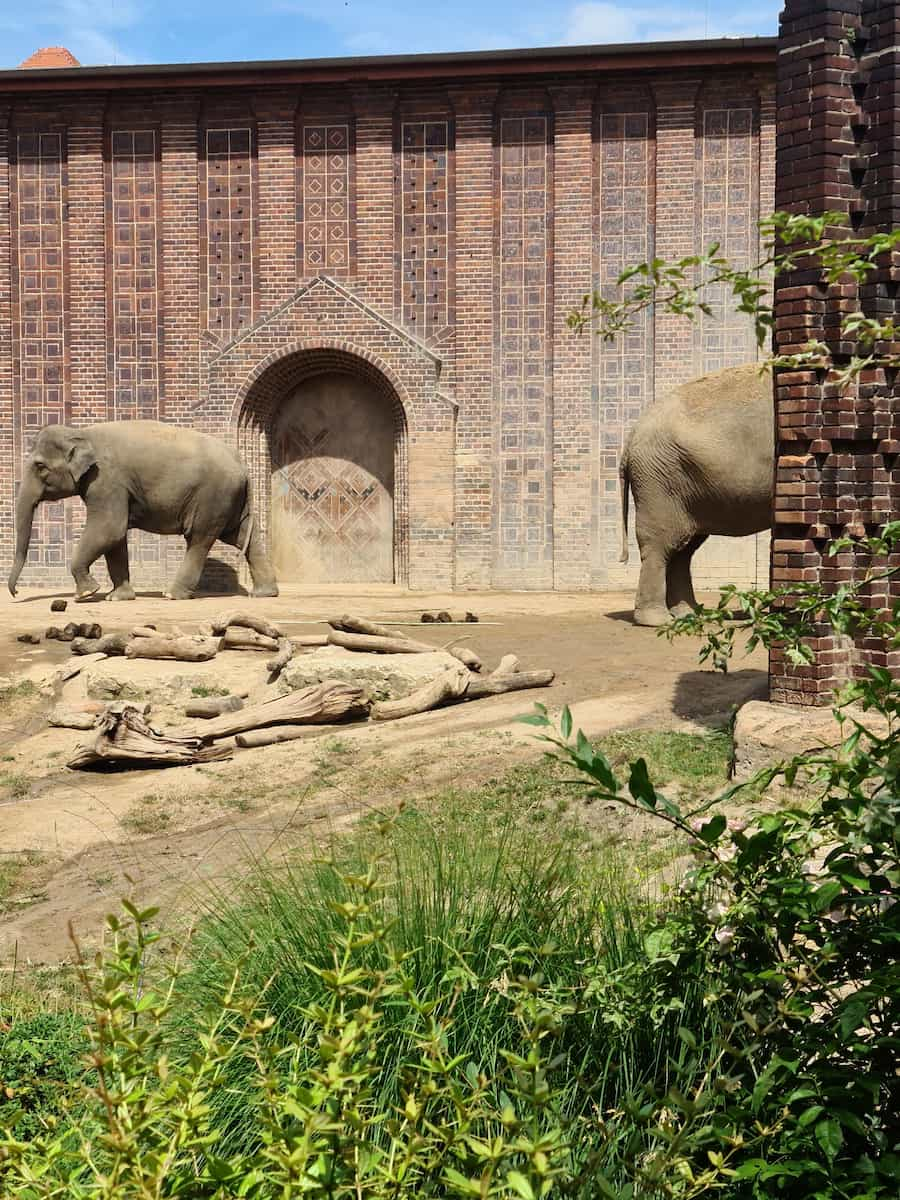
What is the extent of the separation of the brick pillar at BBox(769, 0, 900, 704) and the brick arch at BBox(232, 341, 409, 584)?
13.6 m

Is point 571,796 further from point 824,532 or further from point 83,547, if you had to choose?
point 83,547

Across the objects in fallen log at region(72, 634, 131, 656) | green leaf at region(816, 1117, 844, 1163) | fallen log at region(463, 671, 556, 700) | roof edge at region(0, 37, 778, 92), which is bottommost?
fallen log at region(463, 671, 556, 700)

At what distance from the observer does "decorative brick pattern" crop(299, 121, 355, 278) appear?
826 inches

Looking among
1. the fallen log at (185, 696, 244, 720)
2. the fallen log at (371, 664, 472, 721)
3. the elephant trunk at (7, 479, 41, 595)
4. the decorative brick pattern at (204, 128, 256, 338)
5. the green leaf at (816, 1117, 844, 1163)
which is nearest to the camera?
the green leaf at (816, 1117, 844, 1163)

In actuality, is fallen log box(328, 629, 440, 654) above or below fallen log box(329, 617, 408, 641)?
below

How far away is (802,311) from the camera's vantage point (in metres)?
7.02

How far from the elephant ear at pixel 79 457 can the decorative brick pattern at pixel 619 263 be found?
299 inches

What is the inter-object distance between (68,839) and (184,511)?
11.1 meters

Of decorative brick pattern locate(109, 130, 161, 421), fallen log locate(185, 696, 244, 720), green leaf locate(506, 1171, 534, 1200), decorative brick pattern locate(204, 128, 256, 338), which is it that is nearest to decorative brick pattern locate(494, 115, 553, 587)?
decorative brick pattern locate(204, 128, 256, 338)

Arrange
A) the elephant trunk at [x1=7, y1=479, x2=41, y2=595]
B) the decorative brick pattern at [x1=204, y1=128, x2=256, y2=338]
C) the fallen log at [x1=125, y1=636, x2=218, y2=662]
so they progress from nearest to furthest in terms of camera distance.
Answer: the fallen log at [x1=125, y1=636, x2=218, y2=662] < the elephant trunk at [x1=7, y1=479, x2=41, y2=595] < the decorative brick pattern at [x1=204, y1=128, x2=256, y2=338]

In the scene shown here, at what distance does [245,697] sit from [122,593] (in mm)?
7371

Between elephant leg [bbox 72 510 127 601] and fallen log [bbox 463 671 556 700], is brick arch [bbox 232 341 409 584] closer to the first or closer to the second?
elephant leg [bbox 72 510 127 601]

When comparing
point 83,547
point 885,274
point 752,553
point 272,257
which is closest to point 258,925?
point 885,274

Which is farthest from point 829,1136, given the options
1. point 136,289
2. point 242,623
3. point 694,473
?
point 136,289
